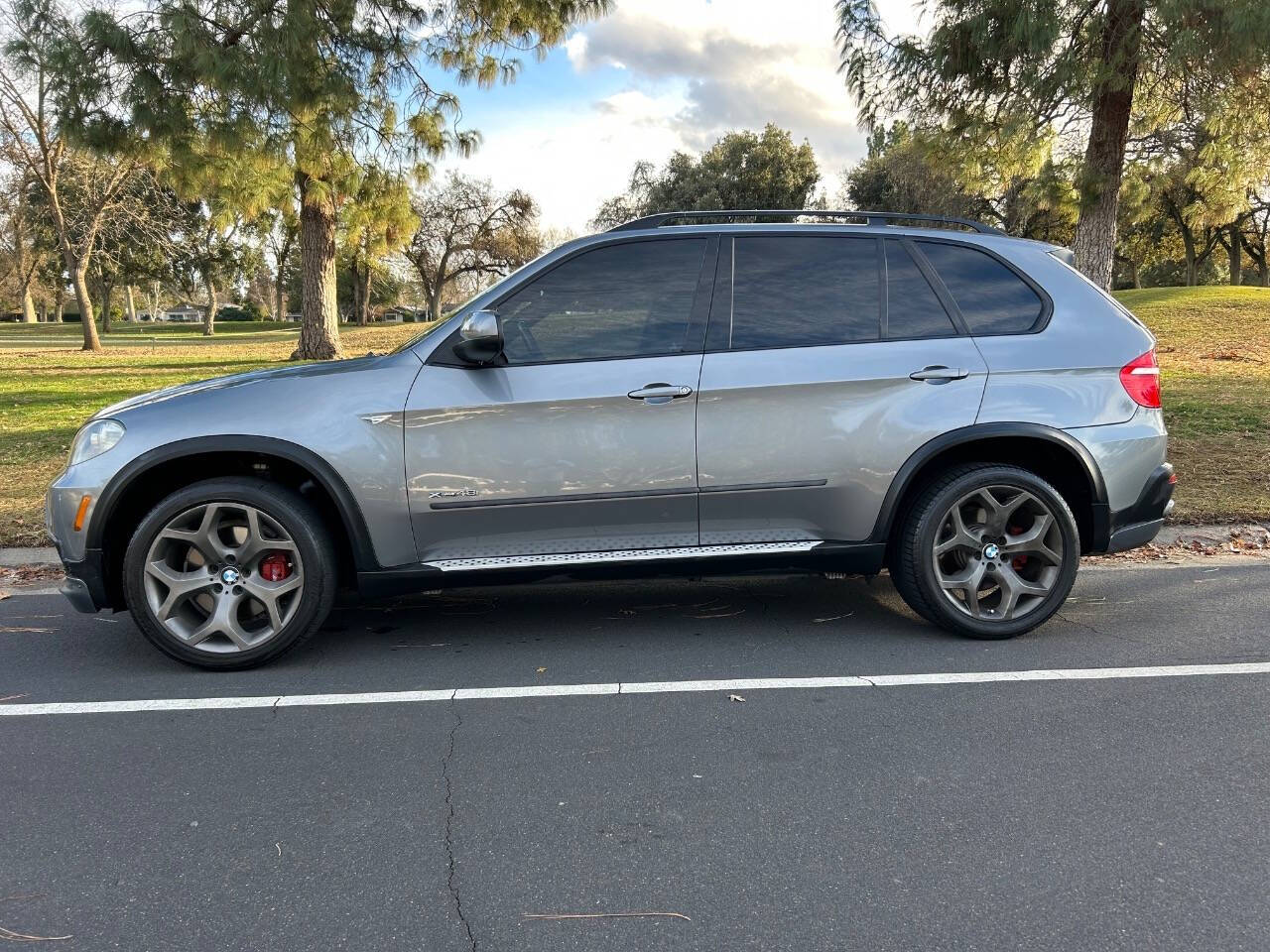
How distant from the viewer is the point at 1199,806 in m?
2.82

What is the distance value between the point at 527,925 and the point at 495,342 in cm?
237

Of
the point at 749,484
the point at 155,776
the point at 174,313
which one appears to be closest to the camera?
the point at 155,776

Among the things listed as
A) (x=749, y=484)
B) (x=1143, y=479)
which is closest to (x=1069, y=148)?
(x=1143, y=479)

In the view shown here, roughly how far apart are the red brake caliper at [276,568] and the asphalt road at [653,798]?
0.41m

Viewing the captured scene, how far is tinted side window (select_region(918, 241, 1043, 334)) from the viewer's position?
14.3 ft

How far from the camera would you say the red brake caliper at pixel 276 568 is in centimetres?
411

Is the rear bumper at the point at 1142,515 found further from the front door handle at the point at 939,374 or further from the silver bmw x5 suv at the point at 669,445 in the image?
the front door handle at the point at 939,374

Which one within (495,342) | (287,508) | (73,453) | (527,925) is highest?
(495,342)

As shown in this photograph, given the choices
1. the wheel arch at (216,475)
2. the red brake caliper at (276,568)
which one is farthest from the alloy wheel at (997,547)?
the red brake caliper at (276,568)

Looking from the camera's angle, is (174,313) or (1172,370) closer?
(1172,370)

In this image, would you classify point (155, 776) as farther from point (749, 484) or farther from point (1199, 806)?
point (1199, 806)

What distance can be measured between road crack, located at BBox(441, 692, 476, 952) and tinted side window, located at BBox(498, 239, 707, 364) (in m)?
1.58

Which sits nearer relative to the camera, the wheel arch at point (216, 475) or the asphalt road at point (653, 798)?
the asphalt road at point (653, 798)

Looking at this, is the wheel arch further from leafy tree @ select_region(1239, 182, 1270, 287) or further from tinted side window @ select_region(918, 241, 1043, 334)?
leafy tree @ select_region(1239, 182, 1270, 287)
